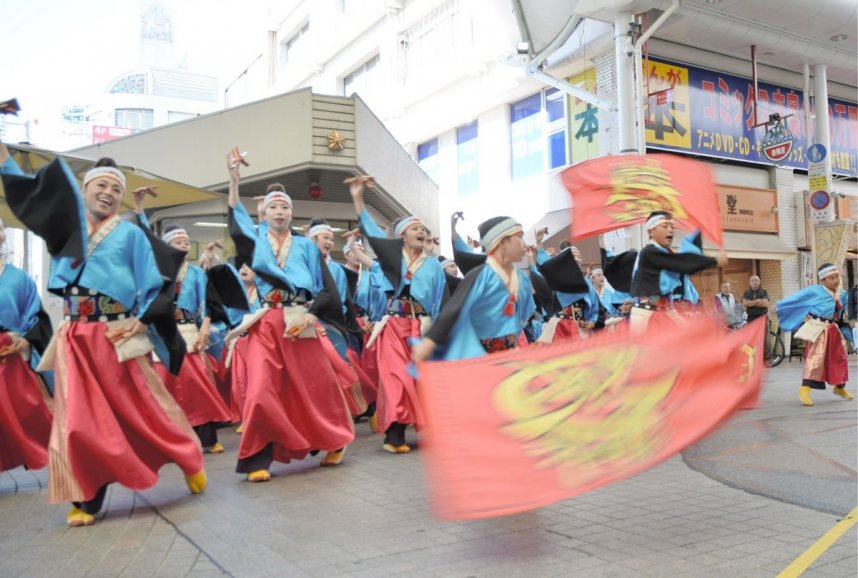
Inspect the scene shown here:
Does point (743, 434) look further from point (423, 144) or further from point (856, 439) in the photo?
point (423, 144)

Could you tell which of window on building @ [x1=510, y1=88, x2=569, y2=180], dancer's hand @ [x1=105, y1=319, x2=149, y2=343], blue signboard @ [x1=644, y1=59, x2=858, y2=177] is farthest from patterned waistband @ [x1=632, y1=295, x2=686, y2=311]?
window on building @ [x1=510, y1=88, x2=569, y2=180]

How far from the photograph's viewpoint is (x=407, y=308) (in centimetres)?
701

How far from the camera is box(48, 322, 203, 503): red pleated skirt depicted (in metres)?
Answer: 4.16

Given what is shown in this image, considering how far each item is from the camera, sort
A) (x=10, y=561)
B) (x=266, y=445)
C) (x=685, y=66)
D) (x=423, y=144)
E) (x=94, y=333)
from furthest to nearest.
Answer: (x=423, y=144) → (x=685, y=66) → (x=266, y=445) → (x=94, y=333) → (x=10, y=561)

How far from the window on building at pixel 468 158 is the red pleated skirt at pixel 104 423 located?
59.1 feet

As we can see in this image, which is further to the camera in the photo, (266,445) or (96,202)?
(266,445)

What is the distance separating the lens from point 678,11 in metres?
15.3

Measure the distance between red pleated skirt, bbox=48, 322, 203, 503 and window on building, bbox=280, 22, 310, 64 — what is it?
28421 millimetres

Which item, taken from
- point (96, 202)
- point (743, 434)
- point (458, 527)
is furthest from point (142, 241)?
point (743, 434)

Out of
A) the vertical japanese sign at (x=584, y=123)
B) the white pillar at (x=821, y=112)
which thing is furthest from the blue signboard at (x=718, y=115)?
the vertical japanese sign at (x=584, y=123)

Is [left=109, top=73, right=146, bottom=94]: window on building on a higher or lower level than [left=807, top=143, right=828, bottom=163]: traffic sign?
higher

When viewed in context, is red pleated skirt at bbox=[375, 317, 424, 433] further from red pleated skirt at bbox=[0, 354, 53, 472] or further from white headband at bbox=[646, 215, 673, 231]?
red pleated skirt at bbox=[0, 354, 53, 472]

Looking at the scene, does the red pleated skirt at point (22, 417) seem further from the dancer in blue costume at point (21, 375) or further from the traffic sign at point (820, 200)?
the traffic sign at point (820, 200)

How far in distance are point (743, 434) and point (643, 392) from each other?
4.02m
